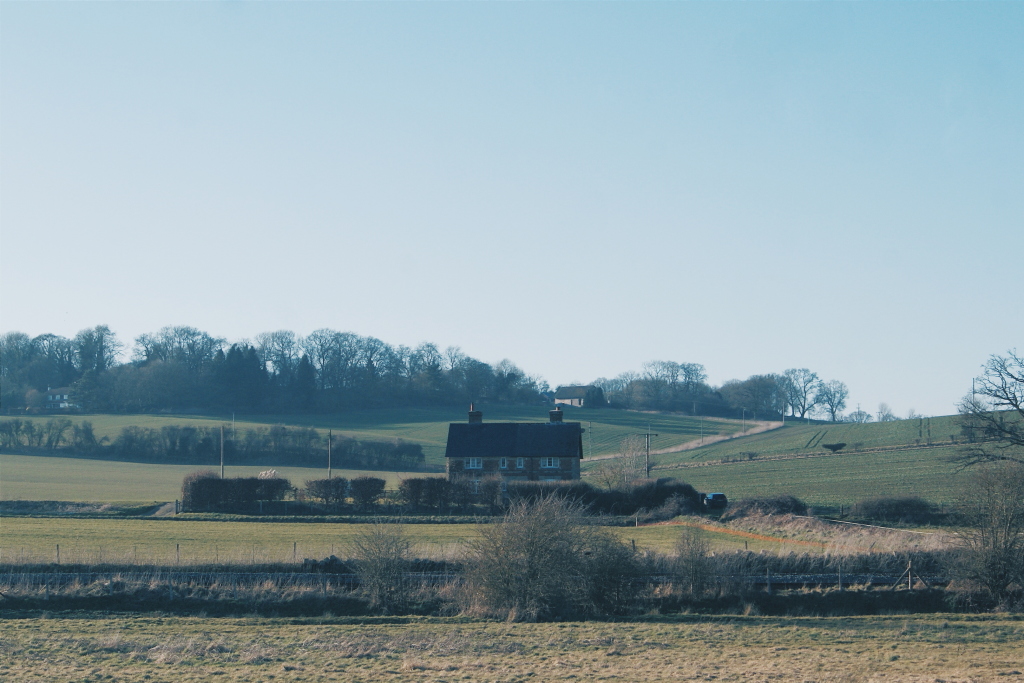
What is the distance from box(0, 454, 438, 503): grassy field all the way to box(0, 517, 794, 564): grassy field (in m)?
11.9

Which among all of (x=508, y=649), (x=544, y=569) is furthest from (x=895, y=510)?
(x=508, y=649)

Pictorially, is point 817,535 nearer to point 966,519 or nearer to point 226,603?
point 966,519

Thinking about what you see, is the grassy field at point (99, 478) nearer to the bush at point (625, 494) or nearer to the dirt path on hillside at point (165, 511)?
the dirt path on hillside at point (165, 511)

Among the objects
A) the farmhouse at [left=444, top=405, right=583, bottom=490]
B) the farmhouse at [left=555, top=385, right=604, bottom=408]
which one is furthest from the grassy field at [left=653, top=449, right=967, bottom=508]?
the farmhouse at [left=555, top=385, right=604, bottom=408]

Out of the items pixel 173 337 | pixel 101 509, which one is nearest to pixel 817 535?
pixel 101 509

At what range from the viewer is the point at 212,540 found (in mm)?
38031

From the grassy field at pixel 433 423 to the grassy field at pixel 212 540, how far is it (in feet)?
→ 131

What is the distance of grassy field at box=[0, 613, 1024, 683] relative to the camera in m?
16.9

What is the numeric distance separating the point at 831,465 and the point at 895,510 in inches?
972

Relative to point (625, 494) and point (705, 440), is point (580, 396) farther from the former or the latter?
point (625, 494)

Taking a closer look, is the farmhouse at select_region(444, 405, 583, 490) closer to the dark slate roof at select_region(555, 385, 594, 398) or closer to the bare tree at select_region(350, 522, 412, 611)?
the bare tree at select_region(350, 522, 412, 611)

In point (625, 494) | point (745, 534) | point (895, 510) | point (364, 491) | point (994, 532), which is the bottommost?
point (745, 534)

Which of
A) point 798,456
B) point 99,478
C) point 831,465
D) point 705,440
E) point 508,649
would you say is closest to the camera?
point 508,649

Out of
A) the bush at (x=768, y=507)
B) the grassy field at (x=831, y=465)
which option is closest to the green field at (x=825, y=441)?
the grassy field at (x=831, y=465)
